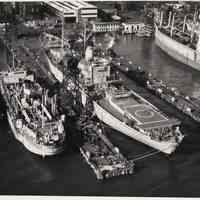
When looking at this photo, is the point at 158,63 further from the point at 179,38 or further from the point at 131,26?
the point at 179,38

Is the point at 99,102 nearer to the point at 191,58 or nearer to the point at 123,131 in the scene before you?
the point at 123,131

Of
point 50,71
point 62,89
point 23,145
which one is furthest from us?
point 50,71

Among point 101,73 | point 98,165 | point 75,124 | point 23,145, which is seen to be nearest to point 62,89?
point 101,73

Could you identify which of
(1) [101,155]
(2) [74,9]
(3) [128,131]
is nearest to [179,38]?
(2) [74,9]

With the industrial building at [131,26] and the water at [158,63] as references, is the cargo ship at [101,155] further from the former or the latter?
the industrial building at [131,26]

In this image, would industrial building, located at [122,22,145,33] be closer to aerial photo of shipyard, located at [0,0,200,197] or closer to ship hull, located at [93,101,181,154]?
aerial photo of shipyard, located at [0,0,200,197]

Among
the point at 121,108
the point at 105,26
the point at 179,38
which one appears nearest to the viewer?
the point at 121,108
